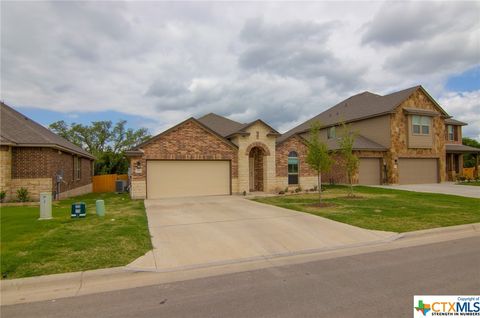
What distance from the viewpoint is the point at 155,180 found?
18.3 meters

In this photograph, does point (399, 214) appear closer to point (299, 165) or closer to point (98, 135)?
point (299, 165)

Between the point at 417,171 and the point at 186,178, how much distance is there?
21263mm

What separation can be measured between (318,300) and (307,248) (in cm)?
317

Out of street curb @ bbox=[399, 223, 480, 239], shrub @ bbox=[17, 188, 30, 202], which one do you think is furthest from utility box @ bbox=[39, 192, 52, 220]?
street curb @ bbox=[399, 223, 480, 239]

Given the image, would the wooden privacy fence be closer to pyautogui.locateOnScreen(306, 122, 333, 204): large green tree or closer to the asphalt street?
pyautogui.locateOnScreen(306, 122, 333, 204): large green tree

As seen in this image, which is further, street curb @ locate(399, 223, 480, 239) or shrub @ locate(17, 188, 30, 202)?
shrub @ locate(17, 188, 30, 202)

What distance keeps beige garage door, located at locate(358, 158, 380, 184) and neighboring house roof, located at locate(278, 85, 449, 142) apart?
405cm

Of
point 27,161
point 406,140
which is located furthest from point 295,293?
point 406,140

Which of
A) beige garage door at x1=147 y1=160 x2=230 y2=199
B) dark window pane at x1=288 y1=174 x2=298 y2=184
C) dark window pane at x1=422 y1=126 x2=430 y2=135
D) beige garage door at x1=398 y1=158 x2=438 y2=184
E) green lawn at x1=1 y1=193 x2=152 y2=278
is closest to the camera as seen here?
green lawn at x1=1 y1=193 x2=152 y2=278

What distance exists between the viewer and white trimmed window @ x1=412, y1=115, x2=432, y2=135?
2819cm

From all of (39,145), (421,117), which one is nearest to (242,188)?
(39,145)

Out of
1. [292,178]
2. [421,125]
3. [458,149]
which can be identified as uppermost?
[421,125]

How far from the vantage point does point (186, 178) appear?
19.1 meters

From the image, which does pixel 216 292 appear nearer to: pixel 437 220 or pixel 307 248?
pixel 307 248
